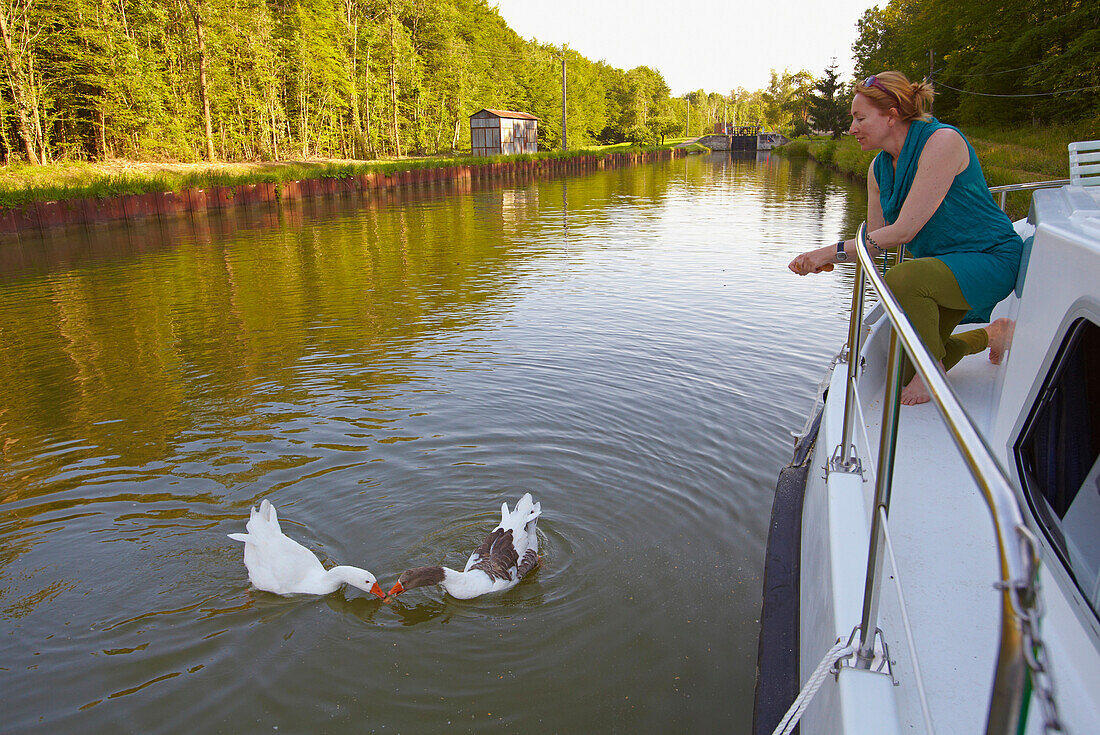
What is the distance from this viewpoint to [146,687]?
375 centimetres

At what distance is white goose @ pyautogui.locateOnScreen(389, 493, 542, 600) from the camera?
4.30 meters

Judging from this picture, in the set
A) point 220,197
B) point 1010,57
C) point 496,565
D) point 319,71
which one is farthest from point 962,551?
point 319,71

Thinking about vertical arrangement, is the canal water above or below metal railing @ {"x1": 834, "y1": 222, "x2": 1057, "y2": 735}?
below

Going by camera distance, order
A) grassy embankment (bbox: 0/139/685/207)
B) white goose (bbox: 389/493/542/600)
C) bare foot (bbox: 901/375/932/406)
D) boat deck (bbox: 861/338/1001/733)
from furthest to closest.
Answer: grassy embankment (bbox: 0/139/685/207)
white goose (bbox: 389/493/542/600)
bare foot (bbox: 901/375/932/406)
boat deck (bbox: 861/338/1001/733)

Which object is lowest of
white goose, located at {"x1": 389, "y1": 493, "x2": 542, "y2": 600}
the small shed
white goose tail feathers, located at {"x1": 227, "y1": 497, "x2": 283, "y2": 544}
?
white goose, located at {"x1": 389, "y1": 493, "x2": 542, "y2": 600}

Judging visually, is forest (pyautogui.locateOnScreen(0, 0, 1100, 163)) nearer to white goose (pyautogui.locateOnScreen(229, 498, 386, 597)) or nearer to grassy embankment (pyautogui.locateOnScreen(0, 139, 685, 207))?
grassy embankment (pyautogui.locateOnScreen(0, 139, 685, 207))

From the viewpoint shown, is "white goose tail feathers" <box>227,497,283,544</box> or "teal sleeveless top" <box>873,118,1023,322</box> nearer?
"teal sleeveless top" <box>873,118,1023,322</box>

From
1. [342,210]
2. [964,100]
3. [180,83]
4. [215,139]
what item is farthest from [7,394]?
[964,100]

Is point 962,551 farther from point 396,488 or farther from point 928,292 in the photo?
point 396,488

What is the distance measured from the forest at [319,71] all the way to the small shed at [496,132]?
4728mm

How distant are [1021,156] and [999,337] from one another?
22287 millimetres

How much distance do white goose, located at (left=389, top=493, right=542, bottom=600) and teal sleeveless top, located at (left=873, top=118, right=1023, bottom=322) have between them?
2.76 metres

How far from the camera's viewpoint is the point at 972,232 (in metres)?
3.54

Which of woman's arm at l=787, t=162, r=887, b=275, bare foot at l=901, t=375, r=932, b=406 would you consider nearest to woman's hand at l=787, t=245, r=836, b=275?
woman's arm at l=787, t=162, r=887, b=275
